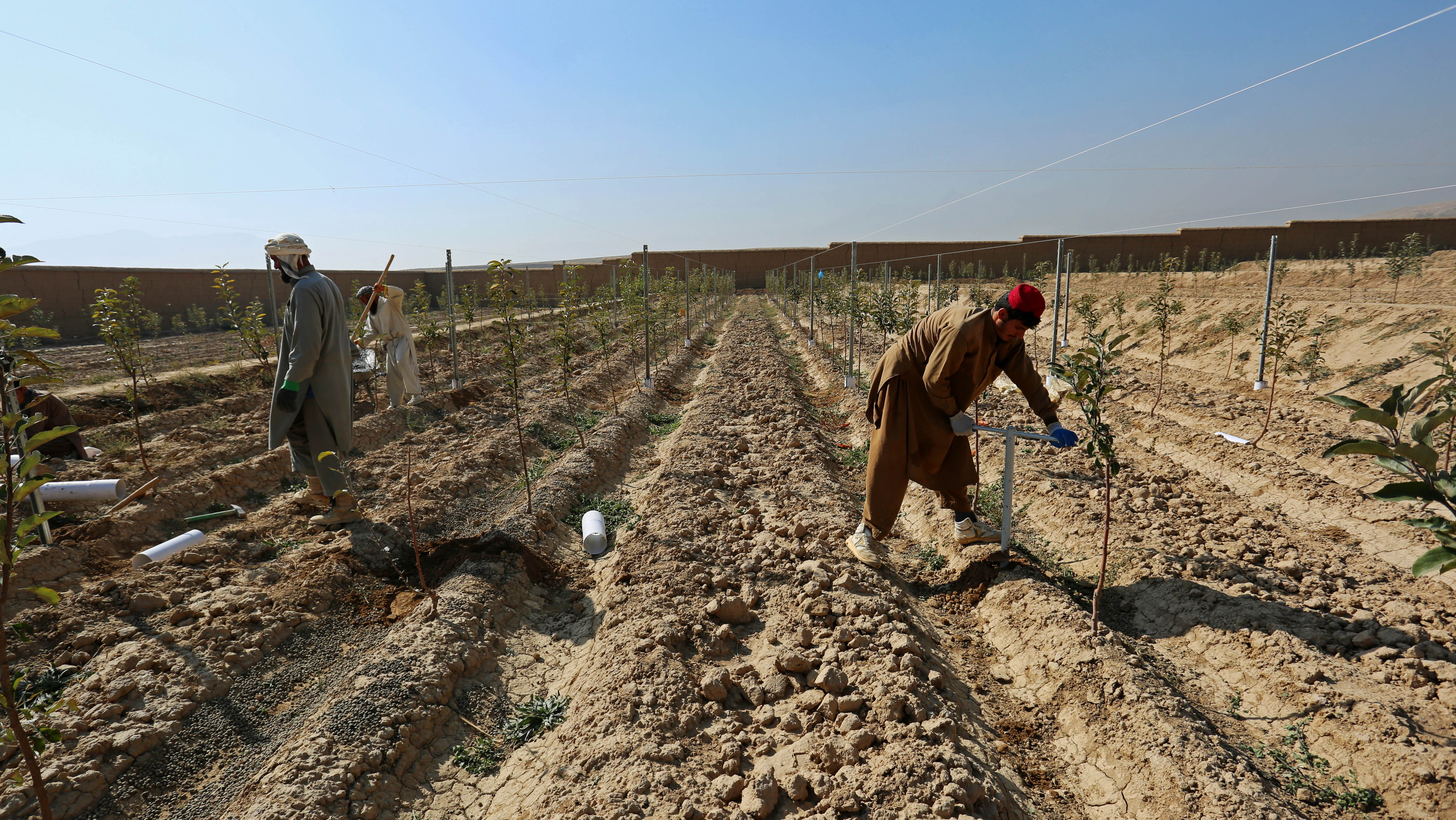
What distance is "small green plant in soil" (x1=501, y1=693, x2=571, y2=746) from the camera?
2848 millimetres

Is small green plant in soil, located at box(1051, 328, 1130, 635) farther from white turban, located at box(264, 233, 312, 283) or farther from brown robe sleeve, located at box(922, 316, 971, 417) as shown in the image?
white turban, located at box(264, 233, 312, 283)

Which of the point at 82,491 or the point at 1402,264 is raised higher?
the point at 1402,264

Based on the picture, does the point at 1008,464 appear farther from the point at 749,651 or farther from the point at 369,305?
the point at 369,305

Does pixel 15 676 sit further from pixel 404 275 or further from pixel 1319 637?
pixel 404 275

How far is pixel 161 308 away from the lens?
20.0 m

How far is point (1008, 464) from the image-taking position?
3.88m

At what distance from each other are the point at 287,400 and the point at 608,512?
230 centimetres

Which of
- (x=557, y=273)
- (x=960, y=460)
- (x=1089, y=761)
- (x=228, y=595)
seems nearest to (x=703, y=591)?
(x=960, y=460)

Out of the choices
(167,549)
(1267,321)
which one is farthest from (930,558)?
(1267,321)

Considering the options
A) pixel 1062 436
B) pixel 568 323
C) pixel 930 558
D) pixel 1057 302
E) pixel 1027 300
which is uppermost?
pixel 1027 300

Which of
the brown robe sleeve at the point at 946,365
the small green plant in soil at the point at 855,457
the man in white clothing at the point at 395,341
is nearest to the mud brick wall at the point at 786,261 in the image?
the man in white clothing at the point at 395,341

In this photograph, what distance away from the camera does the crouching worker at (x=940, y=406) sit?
141 inches

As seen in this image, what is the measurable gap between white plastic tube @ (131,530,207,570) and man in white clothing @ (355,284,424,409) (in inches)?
142

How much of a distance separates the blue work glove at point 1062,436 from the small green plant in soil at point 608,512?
9.24 ft
